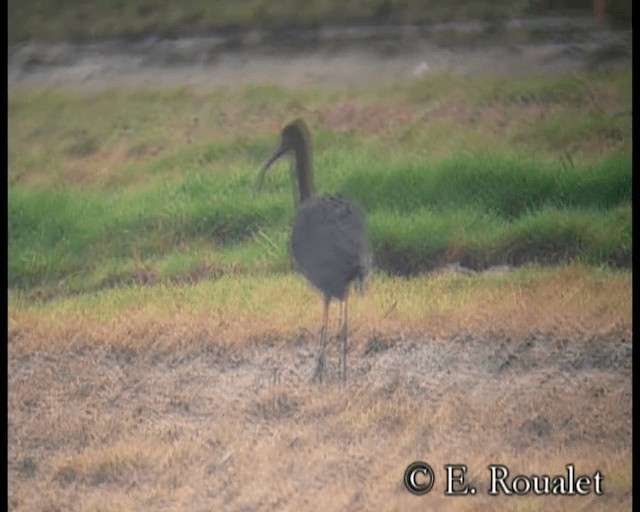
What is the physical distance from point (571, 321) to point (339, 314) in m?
0.69

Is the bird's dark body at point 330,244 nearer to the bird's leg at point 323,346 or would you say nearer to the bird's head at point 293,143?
the bird's leg at point 323,346

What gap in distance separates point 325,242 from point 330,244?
18 mm

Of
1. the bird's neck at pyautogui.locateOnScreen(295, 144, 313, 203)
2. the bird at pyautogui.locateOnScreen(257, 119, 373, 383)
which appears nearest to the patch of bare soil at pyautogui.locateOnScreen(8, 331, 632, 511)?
the bird at pyautogui.locateOnScreen(257, 119, 373, 383)

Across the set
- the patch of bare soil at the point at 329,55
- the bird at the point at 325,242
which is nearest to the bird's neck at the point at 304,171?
the bird at the point at 325,242

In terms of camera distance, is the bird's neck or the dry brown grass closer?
the dry brown grass

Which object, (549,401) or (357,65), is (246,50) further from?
(549,401)

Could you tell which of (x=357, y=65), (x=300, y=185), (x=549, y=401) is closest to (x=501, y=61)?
(x=357, y=65)

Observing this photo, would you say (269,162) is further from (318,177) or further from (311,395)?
(311,395)

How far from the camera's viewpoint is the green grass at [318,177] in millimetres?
3920

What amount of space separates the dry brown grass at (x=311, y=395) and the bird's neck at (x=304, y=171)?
285 mm

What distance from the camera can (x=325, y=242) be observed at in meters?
3.91

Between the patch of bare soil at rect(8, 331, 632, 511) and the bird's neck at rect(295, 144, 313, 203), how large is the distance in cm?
45

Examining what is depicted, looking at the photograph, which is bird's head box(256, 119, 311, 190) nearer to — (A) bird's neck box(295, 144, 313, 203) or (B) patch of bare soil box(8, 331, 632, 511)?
(A) bird's neck box(295, 144, 313, 203)

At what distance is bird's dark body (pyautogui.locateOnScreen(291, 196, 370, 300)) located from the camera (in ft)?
12.8
